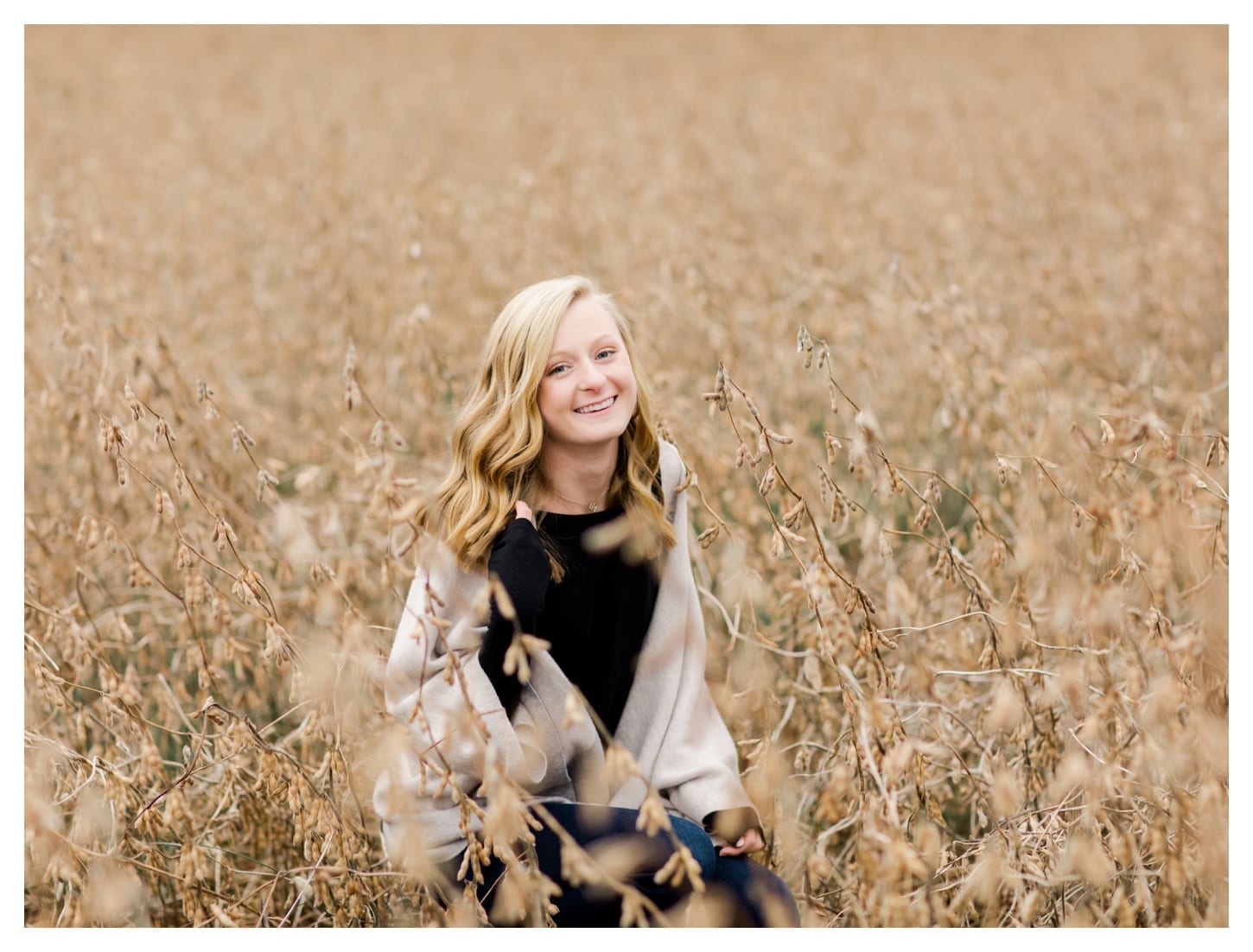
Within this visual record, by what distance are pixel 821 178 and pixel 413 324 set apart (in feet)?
9.00

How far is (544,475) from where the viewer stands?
1869 millimetres

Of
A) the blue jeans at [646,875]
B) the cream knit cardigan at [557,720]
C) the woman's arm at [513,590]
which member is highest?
the woman's arm at [513,590]

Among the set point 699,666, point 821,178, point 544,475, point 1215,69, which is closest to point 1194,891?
point 699,666

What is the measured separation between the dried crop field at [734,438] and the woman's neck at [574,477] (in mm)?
245

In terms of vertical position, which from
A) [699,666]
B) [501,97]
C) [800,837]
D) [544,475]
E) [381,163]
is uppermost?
[501,97]

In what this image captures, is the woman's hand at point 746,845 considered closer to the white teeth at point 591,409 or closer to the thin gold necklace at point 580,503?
the thin gold necklace at point 580,503

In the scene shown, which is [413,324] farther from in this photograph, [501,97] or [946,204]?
[501,97]

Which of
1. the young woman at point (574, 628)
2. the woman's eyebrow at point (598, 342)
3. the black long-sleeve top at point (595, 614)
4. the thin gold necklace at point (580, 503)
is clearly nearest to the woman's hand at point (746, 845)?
the young woman at point (574, 628)

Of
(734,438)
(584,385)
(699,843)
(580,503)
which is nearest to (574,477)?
(580,503)

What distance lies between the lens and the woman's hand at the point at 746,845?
5.58ft

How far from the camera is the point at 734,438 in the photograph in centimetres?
284

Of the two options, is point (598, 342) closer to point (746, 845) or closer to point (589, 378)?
point (589, 378)

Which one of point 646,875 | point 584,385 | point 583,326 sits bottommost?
point 646,875

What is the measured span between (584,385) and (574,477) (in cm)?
18
